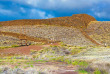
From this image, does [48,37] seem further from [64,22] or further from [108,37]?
[108,37]

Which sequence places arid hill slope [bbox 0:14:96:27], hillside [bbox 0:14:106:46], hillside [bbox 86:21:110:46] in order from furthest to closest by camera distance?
arid hill slope [bbox 0:14:96:27], hillside [bbox 86:21:110:46], hillside [bbox 0:14:106:46]

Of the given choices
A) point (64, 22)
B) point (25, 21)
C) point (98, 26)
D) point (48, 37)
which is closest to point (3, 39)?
point (48, 37)

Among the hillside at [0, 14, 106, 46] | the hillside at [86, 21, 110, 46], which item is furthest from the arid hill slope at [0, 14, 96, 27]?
the hillside at [86, 21, 110, 46]

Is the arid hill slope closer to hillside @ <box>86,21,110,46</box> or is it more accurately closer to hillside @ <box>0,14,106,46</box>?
hillside @ <box>0,14,106,46</box>

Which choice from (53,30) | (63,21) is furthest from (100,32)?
(53,30)

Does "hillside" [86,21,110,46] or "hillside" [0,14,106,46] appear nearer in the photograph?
"hillside" [0,14,106,46]

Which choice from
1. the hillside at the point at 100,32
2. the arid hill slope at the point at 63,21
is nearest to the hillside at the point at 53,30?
the arid hill slope at the point at 63,21

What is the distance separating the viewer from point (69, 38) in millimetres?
40500

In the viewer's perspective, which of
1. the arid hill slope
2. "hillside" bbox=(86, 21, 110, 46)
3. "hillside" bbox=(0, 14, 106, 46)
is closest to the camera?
"hillside" bbox=(0, 14, 106, 46)

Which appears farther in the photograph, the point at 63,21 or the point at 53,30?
the point at 63,21

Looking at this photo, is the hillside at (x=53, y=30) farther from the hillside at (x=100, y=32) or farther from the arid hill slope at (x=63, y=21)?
the hillside at (x=100, y=32)

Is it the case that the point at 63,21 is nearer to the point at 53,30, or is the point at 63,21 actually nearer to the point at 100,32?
the point at 53,30

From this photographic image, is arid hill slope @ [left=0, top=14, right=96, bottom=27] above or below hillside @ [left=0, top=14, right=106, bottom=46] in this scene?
above

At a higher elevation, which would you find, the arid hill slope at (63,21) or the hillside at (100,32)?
the arid hill slope at (63,21)
